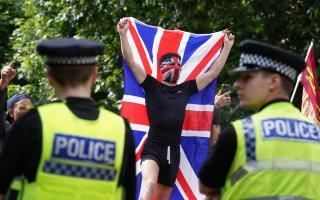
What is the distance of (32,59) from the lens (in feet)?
62.7

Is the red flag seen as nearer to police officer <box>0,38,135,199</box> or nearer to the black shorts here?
the black shorts

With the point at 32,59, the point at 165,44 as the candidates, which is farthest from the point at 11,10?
the point at 165,44

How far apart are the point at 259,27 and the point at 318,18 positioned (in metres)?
1.20

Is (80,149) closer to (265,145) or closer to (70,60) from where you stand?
(70,60)

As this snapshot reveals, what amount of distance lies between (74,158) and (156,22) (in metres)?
12.7

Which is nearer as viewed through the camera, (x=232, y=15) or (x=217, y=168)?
(x=217, y=168)

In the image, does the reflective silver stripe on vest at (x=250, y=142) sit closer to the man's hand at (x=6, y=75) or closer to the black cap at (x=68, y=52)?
the black cap at (x=68, y=52)

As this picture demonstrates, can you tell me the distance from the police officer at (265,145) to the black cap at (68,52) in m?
0.81

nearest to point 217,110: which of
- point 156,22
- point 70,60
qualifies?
point 70,60

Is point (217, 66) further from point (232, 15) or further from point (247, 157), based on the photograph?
point (232, 15)

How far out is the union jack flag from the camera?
9484mm

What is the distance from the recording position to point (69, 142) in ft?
14.3

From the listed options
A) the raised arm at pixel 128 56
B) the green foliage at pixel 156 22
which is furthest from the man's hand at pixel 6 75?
the green foliage at pixel 156 22

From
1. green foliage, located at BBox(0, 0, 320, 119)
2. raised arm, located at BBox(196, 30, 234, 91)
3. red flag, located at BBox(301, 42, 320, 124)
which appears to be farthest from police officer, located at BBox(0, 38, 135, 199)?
green foliage, located at BBox(0, 0, 320, 119)
